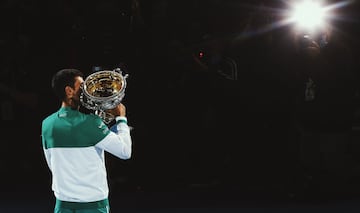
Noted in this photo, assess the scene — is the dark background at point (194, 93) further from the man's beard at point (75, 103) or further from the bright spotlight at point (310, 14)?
the man's beard at point (75, 103)

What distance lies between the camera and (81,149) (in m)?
3.66

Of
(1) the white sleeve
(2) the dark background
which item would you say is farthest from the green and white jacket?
(2) the dark background

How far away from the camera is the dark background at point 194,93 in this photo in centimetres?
803

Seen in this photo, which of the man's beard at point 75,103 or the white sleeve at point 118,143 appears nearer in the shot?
the white sleeve at point 118,143

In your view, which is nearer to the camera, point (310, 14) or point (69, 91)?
Answer: point (69, 91)

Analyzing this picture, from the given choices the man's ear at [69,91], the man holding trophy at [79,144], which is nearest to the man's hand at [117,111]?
the man holding trophy at [79,144]

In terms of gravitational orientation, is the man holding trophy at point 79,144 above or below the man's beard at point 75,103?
below

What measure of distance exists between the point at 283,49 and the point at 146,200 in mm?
2792

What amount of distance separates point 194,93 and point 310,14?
1853mm

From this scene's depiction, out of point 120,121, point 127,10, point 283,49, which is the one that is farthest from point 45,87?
point 120,121

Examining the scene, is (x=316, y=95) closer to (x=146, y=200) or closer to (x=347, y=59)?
(x=347, y=59)

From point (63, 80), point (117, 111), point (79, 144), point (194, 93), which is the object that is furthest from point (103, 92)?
point (194, 93)

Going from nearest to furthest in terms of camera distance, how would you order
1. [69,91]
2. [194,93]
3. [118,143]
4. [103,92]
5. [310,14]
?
[118,143] < [69,91] < [103,92] < [194,93] < [310,14]

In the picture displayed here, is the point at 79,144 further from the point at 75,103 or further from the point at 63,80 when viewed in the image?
the point at 63,80
